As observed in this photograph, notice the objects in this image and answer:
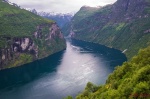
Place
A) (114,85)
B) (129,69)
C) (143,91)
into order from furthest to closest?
(129,69), (114,85), (143,91)

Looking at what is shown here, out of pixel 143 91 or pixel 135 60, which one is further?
pixel 135 60

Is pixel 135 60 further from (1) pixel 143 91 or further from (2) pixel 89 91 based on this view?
(1) pixel 143 91

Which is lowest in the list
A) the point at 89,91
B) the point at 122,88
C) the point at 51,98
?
the point at 51,98

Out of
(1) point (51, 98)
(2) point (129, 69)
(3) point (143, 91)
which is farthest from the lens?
(1) point (51, 98)

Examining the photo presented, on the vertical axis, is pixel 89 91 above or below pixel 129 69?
below

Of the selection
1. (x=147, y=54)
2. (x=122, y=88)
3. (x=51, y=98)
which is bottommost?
(x=51, y=98)

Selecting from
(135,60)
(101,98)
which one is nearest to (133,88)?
(101,98)

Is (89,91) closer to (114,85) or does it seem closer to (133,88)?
(114,85)

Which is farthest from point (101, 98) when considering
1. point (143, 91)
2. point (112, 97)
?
point (143, 91)

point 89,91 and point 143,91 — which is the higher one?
point 143,91
